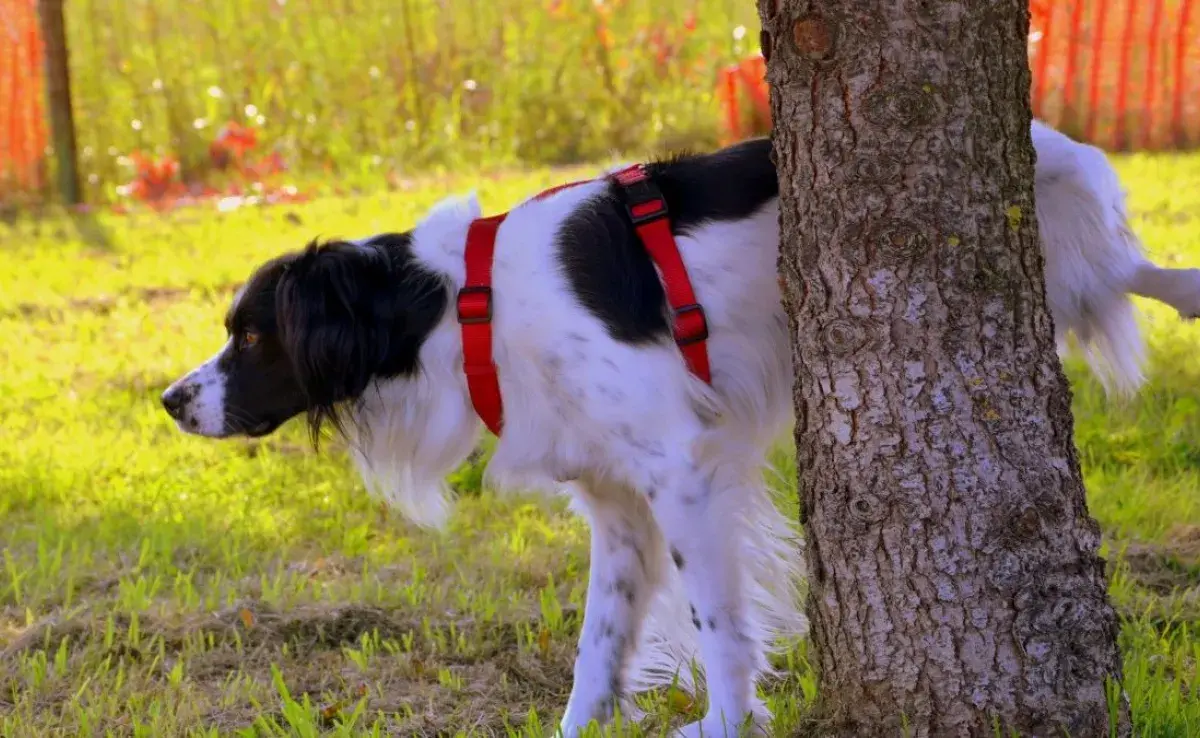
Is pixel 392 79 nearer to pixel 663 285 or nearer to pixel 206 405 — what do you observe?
pixel 206 405

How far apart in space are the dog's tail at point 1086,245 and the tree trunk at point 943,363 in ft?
2.70

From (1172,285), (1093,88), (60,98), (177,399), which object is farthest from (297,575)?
(1093,88)

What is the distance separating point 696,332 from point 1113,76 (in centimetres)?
828

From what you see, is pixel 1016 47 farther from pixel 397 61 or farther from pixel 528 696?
pixel 397 61

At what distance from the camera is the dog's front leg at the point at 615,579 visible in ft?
10.7

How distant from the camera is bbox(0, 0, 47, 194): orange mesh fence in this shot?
430 inches

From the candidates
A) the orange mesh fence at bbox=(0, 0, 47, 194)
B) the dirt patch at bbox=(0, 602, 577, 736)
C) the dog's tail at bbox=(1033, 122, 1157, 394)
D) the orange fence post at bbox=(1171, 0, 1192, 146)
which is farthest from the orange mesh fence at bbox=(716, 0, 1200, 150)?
the dirt patch at bbox=(0, 602, 577, 736)

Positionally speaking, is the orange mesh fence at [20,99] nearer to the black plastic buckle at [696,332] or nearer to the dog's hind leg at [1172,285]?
the black plastic buckle at [696,332]

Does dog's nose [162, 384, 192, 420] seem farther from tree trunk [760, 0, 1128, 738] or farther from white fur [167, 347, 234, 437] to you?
tree trunk [760, 0, 1128, 738]

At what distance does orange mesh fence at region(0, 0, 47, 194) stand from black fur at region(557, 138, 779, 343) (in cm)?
904

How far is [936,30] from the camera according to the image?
2.29 metres

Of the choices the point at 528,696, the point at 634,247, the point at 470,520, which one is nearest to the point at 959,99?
the point at 634,247

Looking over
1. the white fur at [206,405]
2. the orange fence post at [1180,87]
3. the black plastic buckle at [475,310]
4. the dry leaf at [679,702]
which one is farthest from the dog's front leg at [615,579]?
the orange fence post at [1180,87]

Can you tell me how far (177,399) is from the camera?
3371mm
